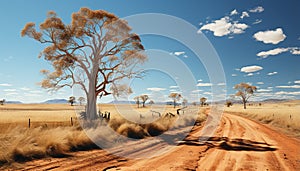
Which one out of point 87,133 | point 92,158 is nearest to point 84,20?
point 87,133

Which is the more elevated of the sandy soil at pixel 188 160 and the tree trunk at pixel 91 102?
the tree trunk at pixel 91 102

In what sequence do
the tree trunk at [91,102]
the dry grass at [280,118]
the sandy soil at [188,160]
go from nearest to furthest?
the sandy soil at [188,160] → the tree trunk at [91,102] → the dry grass at [280,118]

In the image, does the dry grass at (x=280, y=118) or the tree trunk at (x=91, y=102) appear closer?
the tree trunk at (x=91, y=102)

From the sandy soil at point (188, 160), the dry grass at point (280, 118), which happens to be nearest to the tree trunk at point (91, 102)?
the sandy soil at point (188, 160)

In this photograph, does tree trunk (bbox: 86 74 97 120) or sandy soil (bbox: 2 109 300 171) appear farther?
tree trunk (bbox: 86 74 97 120)

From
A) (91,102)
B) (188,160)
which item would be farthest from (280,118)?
(188,160)

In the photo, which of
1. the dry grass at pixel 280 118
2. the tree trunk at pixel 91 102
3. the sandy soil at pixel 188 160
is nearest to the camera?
the sandy soil at pixel 188 160

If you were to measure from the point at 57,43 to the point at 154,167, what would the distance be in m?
14.1

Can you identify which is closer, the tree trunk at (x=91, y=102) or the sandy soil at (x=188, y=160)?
the sandy soil at (x=188, y=160)

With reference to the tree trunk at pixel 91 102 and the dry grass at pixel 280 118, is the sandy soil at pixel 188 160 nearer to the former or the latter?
the tree trunk at pixel 91 102

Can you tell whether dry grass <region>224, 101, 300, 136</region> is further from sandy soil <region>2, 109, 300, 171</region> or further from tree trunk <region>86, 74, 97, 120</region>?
tree trunk <region>86, 74, 97, 120</region>

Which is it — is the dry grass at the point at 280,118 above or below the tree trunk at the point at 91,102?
below

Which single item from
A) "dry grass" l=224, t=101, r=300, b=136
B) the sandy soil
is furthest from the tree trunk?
"dry grass" l=224, t=101, r=300, b=136

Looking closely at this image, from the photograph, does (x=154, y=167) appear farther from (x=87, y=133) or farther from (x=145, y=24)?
(x=145, y=24)
